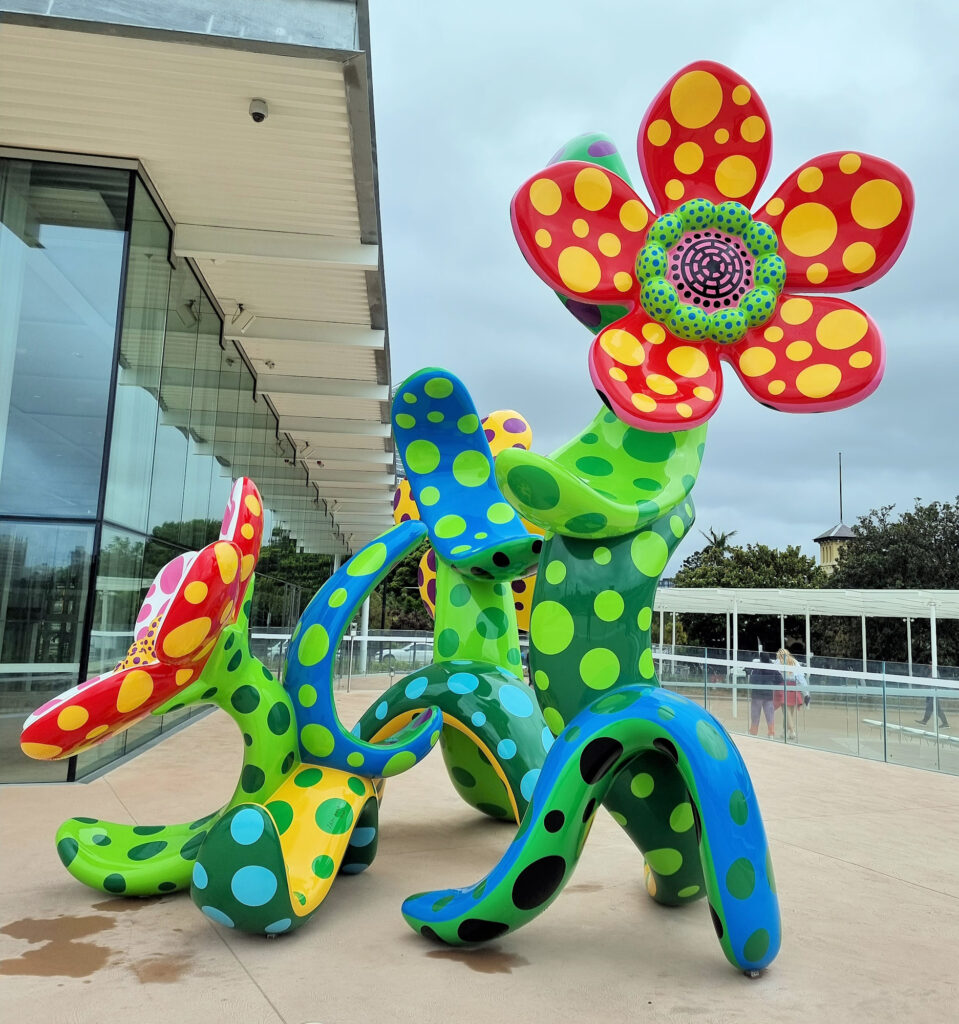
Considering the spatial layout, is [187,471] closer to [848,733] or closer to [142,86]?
[142,86]

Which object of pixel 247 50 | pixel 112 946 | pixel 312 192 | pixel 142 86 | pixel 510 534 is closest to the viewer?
pixel 112 946

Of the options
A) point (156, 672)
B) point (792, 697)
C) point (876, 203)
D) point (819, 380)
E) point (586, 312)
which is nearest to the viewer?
point (156, 672)

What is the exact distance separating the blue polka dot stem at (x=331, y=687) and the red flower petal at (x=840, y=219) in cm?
252

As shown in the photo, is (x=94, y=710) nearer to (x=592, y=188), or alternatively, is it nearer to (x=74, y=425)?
(x=592, y=188)

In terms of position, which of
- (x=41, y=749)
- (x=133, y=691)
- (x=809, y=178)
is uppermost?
(x=809, y=178)

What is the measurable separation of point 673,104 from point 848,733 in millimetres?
8661

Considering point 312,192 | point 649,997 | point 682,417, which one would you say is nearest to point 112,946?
point 649,997

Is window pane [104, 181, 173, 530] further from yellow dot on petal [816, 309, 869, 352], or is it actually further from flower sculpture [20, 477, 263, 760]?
yellow dot on petal [816, 309, 869, 352]

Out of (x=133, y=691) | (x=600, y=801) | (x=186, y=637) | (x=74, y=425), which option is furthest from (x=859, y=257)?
(x=74, y=425)

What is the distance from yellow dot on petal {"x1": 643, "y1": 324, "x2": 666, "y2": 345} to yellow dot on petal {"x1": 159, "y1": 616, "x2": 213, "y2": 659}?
2263 millimetres

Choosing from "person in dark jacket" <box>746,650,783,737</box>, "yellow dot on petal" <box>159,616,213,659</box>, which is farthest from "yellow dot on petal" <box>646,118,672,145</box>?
"person in dark jacket" <box>746,650,783,737</box>

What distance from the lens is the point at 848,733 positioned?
34.5 ft

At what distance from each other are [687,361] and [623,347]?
32cm

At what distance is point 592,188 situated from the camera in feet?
13.0
